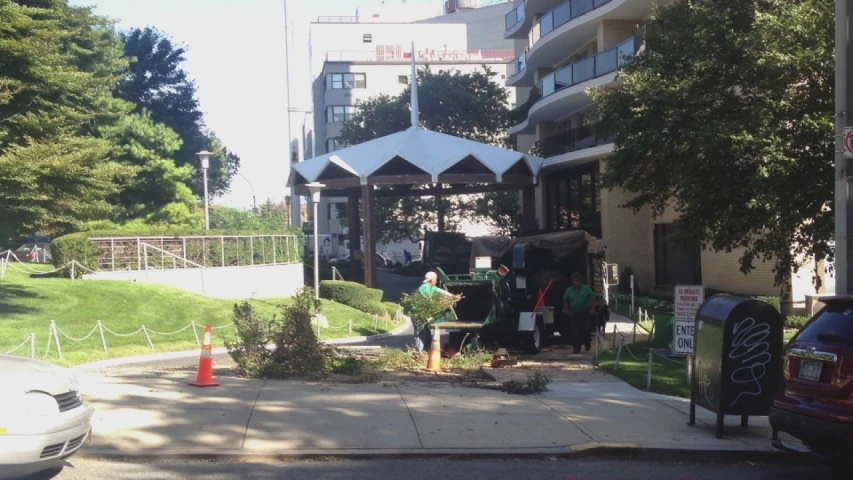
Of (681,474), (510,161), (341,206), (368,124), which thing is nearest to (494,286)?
(681,474)

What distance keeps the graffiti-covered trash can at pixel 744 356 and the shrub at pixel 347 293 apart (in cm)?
2529

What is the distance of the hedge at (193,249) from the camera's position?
31.2 meters

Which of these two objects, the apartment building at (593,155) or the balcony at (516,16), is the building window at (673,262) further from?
the balcony at (516,16)

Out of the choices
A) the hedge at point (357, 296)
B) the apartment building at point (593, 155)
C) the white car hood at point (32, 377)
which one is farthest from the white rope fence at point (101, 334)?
the apartment building at point (593, 155)

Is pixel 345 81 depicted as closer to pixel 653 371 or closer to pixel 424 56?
pixel 424 56

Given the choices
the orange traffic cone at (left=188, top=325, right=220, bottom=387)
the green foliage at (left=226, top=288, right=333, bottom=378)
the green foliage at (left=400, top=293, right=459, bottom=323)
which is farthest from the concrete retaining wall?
the orange traffic cone at (left=188, top=325, right=220, bottom=387)

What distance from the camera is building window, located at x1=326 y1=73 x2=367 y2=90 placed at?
281 feet

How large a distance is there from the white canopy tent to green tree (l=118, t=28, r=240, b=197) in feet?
48.6

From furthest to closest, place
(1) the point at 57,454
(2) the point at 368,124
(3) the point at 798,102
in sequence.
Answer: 1. (2) the point at 368,124
2. (3) the point at 798,102
3. (1) the point at 57,454

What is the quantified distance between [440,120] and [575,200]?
1909cm

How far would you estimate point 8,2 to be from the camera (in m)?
19.6

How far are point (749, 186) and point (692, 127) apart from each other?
266 cm

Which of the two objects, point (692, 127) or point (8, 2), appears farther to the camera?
point (8, 2)

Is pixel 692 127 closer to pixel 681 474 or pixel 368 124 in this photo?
pixel 681 474
